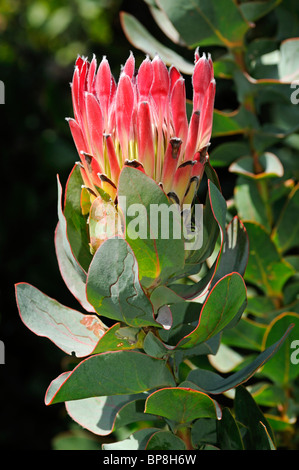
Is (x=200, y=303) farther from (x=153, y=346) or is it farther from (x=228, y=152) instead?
(x=228, y=152)

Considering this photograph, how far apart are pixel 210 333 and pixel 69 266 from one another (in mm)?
203

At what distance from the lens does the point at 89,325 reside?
2.19ft

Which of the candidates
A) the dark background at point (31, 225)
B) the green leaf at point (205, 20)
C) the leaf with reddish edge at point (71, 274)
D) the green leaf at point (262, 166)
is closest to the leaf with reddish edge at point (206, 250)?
the leaf with reddish edge at point (71, 274)

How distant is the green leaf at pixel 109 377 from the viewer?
57 cm

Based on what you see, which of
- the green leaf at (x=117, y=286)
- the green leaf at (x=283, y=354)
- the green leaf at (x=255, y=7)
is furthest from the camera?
the green leaf at (x=255, y=7)

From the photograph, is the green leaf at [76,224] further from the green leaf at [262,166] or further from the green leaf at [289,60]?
the green leaf at [289,60]

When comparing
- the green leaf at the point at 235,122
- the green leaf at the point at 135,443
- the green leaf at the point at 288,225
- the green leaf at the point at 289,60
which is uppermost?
the green leaf at the point at 289,60

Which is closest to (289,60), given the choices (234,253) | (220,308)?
(234,253)

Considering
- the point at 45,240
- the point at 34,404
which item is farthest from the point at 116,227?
the point at 34,404

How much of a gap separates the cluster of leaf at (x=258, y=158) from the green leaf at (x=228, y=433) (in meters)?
0.16

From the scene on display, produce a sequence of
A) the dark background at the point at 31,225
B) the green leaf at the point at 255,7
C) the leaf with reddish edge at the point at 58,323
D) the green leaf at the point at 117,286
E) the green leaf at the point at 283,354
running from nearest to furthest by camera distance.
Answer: the green leaf at the point at 117,286
the leaf with reddish edge at the point at 58,323
the green leaf at the point at 283,354
the green leaf at the point at 255,7
the dark background at the point at 31,225

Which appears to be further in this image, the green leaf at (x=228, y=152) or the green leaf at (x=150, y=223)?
the green leaf at (x=228, y=152)

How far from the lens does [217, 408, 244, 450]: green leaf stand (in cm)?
65

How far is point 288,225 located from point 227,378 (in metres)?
0.32
